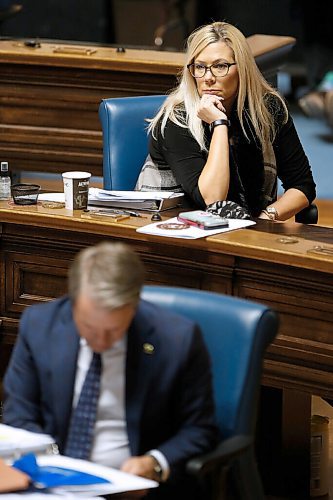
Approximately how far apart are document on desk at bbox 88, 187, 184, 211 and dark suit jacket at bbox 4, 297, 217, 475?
4.31 feet

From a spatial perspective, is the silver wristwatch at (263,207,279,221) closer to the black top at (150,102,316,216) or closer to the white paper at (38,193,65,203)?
the black top at (150,102,316,216)

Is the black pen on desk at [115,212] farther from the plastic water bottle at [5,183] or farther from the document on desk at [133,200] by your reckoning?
the plastic water bottle at [5,183]

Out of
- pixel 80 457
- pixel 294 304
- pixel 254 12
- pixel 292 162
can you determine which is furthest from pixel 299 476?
pixel 254 12

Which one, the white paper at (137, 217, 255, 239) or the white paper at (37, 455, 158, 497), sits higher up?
the white paper at (137, 217, 255, 239)

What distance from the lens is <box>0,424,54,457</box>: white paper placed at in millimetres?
2398

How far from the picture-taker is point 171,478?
2.52 metres

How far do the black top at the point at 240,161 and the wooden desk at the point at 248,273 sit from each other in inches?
16.9

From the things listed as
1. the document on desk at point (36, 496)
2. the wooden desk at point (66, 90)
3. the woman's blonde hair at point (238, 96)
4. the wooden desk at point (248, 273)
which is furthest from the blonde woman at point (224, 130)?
the document on desk at point (36, 496)

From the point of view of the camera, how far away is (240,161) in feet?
14.0

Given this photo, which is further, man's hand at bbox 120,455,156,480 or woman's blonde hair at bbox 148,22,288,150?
woman's blonde hair at bbox 148,22,288,150

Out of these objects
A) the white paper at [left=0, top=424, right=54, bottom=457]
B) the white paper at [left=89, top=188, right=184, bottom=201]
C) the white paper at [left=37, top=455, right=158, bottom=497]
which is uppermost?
the white paper at [left=89, top=188, right=184, bottom=201]

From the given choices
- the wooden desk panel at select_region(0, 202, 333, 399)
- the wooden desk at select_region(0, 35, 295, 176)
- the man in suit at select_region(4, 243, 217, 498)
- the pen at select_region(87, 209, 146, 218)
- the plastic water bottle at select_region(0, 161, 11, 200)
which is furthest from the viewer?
the wooden desk at select_region(0, 35, 295, 176)

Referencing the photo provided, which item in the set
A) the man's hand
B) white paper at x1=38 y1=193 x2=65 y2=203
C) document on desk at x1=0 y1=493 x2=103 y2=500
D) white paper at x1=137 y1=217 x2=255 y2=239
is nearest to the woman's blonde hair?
white paper at x1=38 y1=193 x2=65 y2=203

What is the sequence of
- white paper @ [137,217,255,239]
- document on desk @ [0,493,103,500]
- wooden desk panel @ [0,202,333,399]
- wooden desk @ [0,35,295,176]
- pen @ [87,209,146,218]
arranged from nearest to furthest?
document on desk @ [0,493,103,500] → wooden desk panel @ [0,202,333,399] → white paper @ [137,217,255,239] → pen @ [87,209,146,218] → wooden desk @ [0,35,295,176]
